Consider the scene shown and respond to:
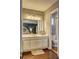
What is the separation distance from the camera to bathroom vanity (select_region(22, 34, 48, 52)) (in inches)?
145

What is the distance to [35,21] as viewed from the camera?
4727 millimetres

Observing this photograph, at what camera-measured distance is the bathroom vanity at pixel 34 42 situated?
3.67m

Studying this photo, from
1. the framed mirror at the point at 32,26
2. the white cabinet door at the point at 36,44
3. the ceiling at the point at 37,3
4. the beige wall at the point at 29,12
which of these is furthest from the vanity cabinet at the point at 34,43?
the ceiling at the point at 37,3

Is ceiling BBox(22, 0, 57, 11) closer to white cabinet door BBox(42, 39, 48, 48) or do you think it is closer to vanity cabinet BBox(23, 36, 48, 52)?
vanity cabinet BBox(23, 36, 48, 52)

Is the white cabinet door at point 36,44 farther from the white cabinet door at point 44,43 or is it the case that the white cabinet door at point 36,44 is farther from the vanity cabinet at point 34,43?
the white cabinet door at point 44,43

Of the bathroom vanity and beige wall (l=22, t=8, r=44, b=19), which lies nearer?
the bathroom vanity

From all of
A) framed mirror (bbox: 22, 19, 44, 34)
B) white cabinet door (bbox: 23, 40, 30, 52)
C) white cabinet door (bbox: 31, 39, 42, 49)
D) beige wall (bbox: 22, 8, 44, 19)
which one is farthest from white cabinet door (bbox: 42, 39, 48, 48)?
beige wall (bbox: 22, 8, 44, 19)

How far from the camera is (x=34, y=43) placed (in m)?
3.94

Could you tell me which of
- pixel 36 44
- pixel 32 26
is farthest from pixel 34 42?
pixel 32 26

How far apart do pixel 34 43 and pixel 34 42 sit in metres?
0.06
